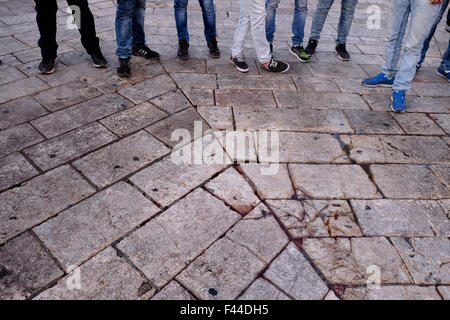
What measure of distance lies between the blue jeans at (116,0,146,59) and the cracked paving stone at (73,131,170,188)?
1.39m

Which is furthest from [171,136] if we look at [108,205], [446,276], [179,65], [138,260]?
[446,276]

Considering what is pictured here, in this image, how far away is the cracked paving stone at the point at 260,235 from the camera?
6.68 ft

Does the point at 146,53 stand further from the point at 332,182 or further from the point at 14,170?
the point at 332,182

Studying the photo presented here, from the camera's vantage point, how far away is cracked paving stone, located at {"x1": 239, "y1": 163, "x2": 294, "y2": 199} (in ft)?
7.98

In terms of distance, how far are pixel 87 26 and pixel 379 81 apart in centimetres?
360

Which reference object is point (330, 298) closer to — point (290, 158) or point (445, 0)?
point (290, 158)

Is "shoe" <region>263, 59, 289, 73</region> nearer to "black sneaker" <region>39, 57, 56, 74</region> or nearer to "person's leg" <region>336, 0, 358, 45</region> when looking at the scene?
"person's leg" <region>336, 0, 358, 45</region>

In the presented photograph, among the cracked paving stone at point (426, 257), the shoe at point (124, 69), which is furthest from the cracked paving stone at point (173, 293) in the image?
the shoe at point (124, 69)

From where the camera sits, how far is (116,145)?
2.78m

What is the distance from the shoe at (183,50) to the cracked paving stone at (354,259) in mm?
3076

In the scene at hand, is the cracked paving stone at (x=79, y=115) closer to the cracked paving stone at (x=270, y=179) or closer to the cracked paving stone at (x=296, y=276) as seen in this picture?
the cracked paving stone at (x=270, y=179)

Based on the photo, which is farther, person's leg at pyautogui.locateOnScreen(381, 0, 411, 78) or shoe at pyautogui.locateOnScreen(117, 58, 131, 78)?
shoe at pyautogui.locateOnScreen(117, 58, 131, 78)

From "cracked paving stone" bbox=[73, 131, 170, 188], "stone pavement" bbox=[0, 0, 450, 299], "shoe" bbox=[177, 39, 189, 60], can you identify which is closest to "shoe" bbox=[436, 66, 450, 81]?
"stone pavement" bbox=[0, 0, 450, 299]
